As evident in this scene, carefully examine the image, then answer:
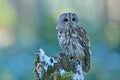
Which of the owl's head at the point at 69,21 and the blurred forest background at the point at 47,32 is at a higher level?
the blurred forest background at the point at 47,32

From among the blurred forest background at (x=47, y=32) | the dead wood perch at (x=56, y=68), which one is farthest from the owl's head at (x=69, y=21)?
the blurred forest background at (x=47, y=32)

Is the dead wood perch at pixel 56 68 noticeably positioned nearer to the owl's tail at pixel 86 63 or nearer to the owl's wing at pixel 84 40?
the owl's tail at pixel 86 63

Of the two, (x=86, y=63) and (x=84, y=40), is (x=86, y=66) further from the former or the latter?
(x=84, y=40)

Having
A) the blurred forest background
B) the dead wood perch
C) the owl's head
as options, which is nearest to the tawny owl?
the owl's head

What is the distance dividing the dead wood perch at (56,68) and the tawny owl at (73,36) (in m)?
1.17

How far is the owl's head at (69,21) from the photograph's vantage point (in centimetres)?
530

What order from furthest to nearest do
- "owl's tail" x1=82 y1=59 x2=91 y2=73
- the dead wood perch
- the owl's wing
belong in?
the owl's wing → "owl's tail" x1=82 y1=59 x2=91 y2=73 → the dead wood perch

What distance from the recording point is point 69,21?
5.31m

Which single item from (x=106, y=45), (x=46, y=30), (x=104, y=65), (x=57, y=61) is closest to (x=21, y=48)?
(x=46, y=30)

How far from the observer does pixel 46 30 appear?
38.6 ft

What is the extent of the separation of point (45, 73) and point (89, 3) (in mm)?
11185

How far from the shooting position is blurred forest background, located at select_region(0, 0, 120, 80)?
10172mm

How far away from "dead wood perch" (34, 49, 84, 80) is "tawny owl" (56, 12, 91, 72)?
1169 mm

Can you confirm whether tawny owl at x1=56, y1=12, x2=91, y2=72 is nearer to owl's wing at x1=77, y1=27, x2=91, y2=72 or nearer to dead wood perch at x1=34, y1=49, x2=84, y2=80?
owl's wing at x1=77, y1=27, x2=91, y2=72
